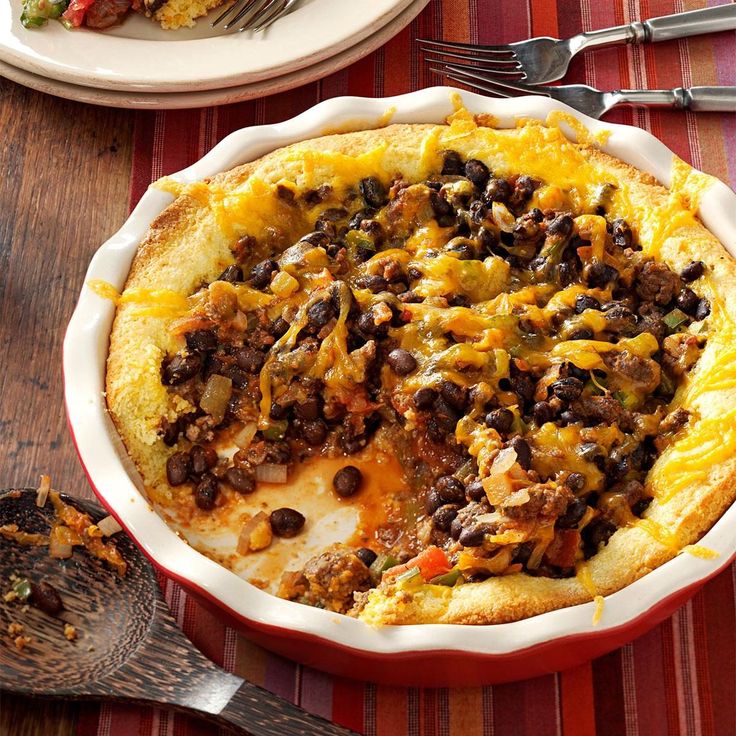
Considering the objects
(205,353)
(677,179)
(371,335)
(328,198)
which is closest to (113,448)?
(205,353)

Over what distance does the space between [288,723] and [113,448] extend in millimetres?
1349

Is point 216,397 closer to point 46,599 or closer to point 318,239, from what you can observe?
point 318,239

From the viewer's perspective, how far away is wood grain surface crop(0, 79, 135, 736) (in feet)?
17.9

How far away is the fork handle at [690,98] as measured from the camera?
6414 millimetres

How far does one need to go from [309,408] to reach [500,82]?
2702 mm

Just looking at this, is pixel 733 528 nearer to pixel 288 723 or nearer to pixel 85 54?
pixel 288 723

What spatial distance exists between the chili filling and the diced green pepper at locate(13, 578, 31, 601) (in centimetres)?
76

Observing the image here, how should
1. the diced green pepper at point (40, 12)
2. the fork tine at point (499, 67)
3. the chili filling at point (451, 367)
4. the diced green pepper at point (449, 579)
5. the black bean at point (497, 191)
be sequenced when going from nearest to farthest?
Result: the diced green pepper at point (449, 579) → the chili filling at point (451, 367) → the black bean at point (497, 191) → the diced green pepper at point (40, 12) → the fork tine at point (499, 67)

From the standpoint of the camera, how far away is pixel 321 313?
4.88m

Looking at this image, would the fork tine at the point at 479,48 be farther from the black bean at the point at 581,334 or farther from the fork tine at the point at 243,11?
the black bean at the point at 581,334

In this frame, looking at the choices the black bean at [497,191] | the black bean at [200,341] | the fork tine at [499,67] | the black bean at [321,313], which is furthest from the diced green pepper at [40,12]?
the black bean at [497,191]

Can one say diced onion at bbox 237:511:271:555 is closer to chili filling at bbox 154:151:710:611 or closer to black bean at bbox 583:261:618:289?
chili filling at bbox 154:151:710:611

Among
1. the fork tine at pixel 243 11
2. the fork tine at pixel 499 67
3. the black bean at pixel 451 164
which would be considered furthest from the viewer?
the fork tine at pixel 499 67

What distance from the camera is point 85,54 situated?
6125mm
